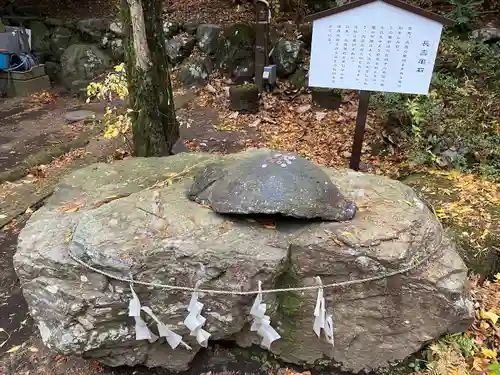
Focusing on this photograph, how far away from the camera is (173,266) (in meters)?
2.74

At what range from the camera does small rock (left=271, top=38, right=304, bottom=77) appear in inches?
333

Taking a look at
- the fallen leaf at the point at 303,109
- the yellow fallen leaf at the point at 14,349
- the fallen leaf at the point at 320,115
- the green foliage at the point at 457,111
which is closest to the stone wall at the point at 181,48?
the fallen leaf at the point at 303,109

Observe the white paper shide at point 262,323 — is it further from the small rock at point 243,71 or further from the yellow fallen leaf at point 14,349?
the small rock at point 243,71

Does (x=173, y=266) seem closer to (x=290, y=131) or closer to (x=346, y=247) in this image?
(x=346, y=247)

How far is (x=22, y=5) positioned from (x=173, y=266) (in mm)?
12022

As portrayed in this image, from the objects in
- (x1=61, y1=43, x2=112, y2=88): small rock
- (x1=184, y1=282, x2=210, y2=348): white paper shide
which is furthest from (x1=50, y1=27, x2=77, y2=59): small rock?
(x1=184, y1=282, x2=210, y2=348): white paper shide

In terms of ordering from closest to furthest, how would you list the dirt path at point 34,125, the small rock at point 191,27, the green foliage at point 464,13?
the dirt path at point 34,125
the green foliage at point 464,13
the small rock at point 191,27

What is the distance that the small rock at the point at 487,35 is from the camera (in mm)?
7176

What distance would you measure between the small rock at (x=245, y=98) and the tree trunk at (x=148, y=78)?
93.2 inches

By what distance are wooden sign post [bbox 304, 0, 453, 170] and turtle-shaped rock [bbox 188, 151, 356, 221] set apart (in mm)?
1442

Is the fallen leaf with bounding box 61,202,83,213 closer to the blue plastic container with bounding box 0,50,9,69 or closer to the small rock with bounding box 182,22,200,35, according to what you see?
the small rock with bounding box 182,22,200,35

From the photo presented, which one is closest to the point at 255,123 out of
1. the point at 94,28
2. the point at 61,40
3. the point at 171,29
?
the point at 171,29

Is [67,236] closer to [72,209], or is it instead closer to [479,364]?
[72,209]

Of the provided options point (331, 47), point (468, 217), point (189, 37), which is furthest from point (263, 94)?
point (468, 217)
